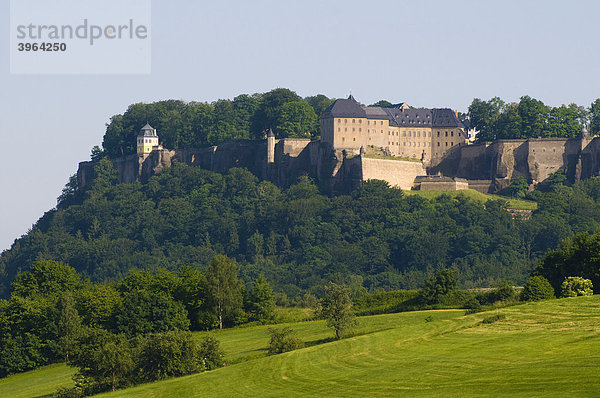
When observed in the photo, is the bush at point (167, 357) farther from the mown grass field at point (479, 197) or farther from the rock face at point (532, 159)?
the rock face at point (532, 159)

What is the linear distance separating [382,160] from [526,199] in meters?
18.5

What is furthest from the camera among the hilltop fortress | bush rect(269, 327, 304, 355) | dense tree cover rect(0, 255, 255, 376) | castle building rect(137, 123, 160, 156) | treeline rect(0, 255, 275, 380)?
castle building rect(137, 123, 160, 156)

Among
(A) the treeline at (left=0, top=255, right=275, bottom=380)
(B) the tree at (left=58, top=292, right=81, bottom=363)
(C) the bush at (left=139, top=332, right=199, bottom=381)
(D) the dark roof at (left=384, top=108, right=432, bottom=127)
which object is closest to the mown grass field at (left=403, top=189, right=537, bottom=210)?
(D) the dark roof at (left=384, top=108, right=432, bottom=127)

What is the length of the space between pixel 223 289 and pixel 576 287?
95.2ft

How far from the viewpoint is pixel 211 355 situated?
68312 mm

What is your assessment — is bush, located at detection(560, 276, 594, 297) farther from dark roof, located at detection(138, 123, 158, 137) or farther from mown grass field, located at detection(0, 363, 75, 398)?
dark roof, located at detection(138, 123, 158, 137)

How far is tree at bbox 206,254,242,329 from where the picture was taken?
90.7 meters

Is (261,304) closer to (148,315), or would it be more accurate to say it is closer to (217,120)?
(148,315)

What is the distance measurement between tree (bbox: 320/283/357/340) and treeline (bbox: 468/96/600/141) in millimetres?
74117

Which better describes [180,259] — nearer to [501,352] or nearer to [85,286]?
[85,286]

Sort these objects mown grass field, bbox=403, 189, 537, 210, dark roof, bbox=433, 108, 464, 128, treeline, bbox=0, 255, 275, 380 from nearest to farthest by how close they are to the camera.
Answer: treeline, bbox=0, 255, 275, 380 < mown grass field, bbox=403, 189, 537, 210 < dark roof, bbox=433, 108, 464, 128

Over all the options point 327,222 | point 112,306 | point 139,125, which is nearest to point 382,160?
point 327,222

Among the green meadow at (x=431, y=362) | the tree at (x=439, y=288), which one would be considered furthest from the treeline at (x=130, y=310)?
the tree at (x=439, y=288)

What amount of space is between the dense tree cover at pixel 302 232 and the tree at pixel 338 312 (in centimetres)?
4806
